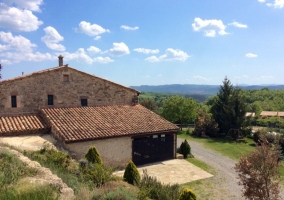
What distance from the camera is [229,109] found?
30.8 metres

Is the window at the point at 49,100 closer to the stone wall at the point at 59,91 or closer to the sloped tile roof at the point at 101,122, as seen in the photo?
the stone wall at the point at 59,91

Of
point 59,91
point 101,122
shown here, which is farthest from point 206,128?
point 59,91

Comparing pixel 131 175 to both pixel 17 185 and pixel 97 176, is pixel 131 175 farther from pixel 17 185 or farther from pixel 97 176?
pixel 17 185

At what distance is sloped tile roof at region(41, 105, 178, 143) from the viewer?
51.6 feet

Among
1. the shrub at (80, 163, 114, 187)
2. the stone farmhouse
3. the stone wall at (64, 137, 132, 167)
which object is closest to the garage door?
the stone farmhouse

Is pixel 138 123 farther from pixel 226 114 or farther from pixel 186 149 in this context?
pixel 226 114

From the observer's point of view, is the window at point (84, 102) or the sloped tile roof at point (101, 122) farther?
the window at point (84, 102)

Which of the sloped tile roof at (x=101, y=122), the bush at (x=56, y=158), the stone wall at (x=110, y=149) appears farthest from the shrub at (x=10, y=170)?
the stone wall at (x=110, y=149)

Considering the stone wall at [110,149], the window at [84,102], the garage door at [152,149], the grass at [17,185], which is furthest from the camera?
the window at [84,102]

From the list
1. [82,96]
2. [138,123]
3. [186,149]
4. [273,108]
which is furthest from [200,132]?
[273,108]

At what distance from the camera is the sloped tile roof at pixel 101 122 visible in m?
15.7

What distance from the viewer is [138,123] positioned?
18.7 m

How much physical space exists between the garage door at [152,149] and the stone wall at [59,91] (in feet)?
16.3

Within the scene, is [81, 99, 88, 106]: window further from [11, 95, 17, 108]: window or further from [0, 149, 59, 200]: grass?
[0, 149, 59, 200]: grass
